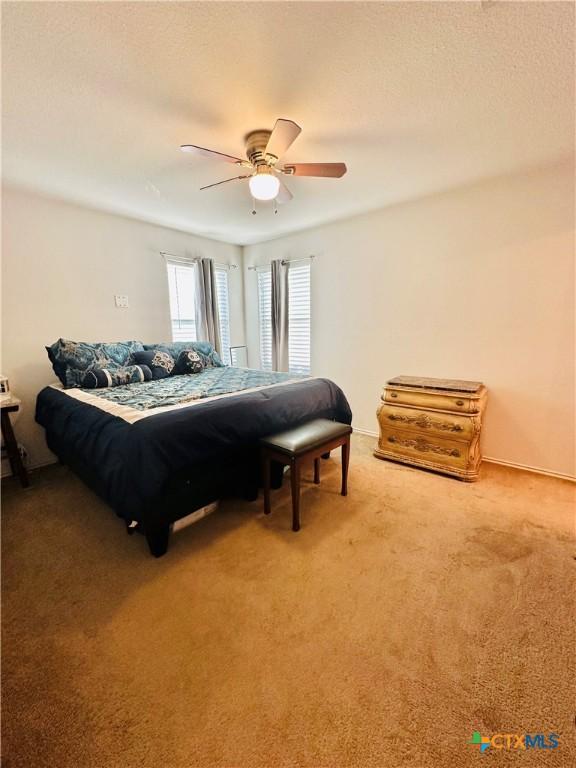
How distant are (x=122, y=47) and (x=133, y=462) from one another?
186cm

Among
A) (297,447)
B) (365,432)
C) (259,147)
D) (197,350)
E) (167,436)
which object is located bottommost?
(365,432)

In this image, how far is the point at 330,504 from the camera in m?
2.19

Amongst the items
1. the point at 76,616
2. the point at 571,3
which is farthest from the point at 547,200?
the point at 76,616

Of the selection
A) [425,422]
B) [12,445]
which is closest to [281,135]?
[425,422]

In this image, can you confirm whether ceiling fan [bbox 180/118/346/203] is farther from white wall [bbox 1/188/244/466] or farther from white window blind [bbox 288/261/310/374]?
white window blind [bbox 288/261/310/374]

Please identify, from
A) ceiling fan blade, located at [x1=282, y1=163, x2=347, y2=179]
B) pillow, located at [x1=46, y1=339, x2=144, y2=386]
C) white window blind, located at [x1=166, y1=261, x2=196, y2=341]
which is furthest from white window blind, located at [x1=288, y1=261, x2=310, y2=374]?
pillow, located at [x1=46, y1=339, x2=144, y2=386]

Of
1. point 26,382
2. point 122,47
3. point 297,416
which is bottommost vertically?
point 297,416

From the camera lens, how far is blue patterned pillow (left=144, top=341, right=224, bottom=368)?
10.7 feet

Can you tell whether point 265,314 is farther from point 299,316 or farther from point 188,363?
point 188,363

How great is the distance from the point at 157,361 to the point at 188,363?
0.99 ft

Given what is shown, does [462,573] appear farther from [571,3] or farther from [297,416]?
[571,3]

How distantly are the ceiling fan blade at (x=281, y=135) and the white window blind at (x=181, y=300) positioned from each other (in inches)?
94.5

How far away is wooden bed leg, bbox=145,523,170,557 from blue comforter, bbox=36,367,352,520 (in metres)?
0.11

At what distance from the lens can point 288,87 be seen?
1514 mm
